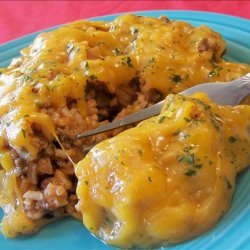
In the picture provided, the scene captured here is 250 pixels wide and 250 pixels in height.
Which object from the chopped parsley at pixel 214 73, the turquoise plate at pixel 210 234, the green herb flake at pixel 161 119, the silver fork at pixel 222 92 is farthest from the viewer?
the chopped parsley at pixel 214 73

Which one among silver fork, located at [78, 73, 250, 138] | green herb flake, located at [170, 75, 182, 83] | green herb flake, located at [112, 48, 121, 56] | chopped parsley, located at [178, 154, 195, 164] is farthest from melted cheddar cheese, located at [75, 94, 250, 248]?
green herb flake, located at [112, 48, 121, 56]

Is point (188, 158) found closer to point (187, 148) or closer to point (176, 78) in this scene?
point (187, 148)

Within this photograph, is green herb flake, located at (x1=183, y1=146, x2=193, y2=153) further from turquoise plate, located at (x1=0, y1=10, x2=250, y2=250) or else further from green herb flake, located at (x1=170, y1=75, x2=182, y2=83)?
green herb flake, located at (x1=170, y1=75, x2=182, y2=83)

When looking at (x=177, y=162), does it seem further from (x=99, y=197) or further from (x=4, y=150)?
(x=4, y=150)

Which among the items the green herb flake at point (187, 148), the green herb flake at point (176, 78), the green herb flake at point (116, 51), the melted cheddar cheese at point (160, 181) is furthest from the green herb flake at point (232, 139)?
the green herb flake at point (116, 51)

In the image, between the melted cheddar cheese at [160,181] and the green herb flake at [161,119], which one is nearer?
the melted cheddar cheese at [160,181]

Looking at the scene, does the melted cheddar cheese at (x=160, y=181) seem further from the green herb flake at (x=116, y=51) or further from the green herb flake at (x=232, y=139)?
the green herb flake at (x=116, y=51)

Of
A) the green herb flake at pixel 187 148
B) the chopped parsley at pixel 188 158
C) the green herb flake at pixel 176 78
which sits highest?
the green herb flake at pixel 187 148

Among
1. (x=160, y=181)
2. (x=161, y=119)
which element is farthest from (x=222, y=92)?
(x=160, y=181)

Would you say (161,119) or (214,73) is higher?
(161,119)
